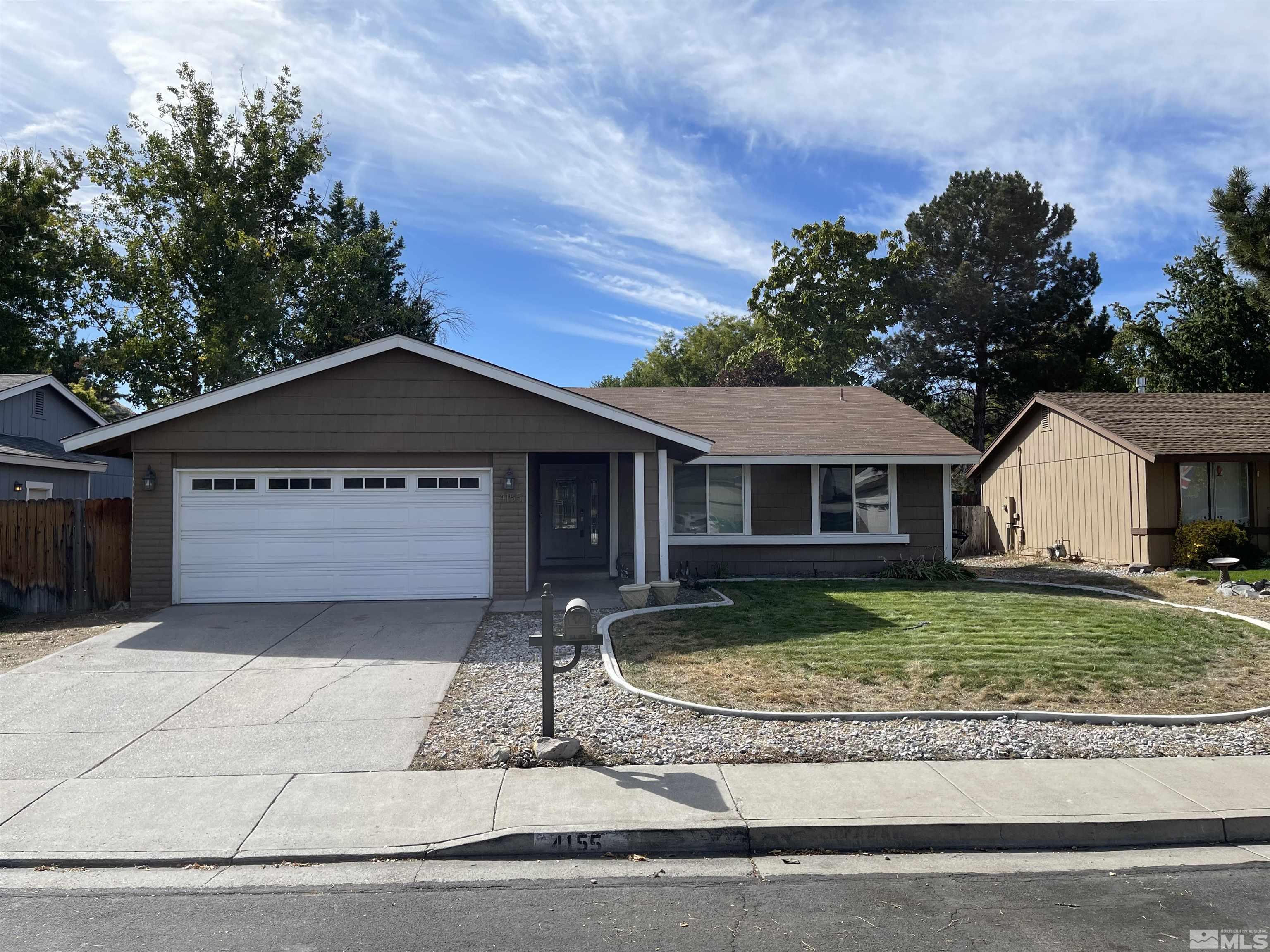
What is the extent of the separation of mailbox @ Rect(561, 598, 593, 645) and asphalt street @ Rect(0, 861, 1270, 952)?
2133 mm

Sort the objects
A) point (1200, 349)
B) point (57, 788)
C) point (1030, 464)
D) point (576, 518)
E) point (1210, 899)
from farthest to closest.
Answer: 1. point (1200, 349)
2. point (1030, 464)
3. point (576, 518)
4. point (57, 788)
5. point (1210, 899)

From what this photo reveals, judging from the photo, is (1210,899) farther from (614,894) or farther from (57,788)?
(57,788)

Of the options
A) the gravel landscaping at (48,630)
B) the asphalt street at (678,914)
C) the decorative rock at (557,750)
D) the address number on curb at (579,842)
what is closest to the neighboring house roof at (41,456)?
the gravel landscaping at (48,630)

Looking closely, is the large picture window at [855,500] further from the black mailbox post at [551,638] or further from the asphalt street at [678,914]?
the asphalt street at [678,914]

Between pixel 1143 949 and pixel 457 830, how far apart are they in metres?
3.48

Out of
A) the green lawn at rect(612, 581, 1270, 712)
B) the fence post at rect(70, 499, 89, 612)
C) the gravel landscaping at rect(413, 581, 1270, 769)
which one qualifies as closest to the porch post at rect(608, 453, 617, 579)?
the green lawn at rect(612, 581, 1270, 712)

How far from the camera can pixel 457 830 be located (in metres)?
5.11

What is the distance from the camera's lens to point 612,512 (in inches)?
700

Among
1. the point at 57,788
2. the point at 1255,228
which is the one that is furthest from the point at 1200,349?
the point at 57,788

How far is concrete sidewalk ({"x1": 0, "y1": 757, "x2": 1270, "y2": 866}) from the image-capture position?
502 cm

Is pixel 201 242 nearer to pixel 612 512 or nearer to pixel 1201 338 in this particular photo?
pixel 612 512

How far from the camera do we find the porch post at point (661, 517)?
1376 cm

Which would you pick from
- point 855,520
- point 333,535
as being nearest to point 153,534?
point 333,535

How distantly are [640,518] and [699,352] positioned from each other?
41791 mm
